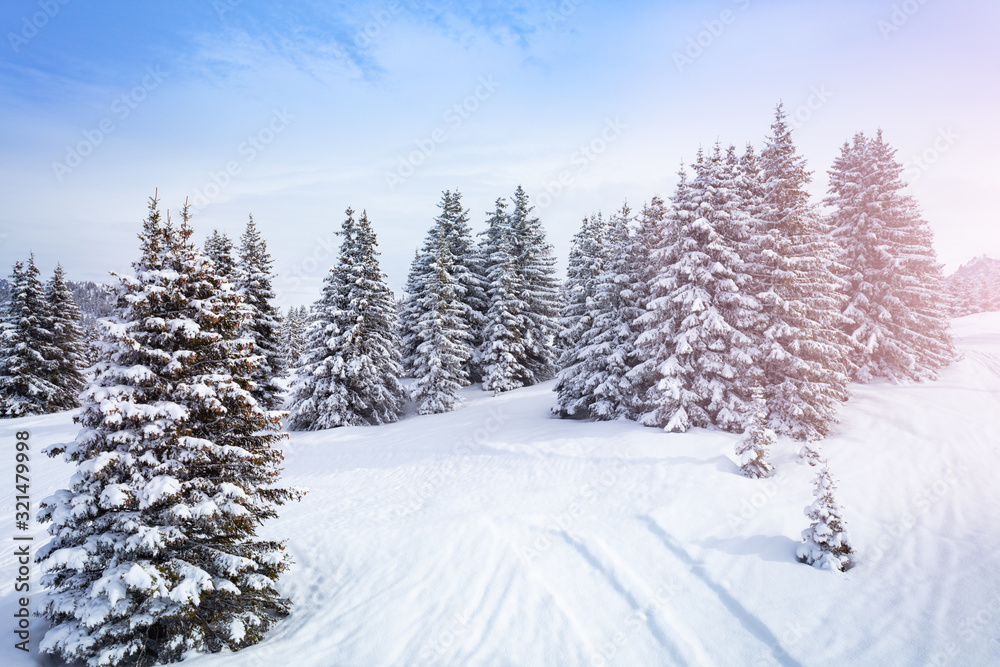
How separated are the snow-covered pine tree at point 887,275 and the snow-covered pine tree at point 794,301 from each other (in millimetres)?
5066

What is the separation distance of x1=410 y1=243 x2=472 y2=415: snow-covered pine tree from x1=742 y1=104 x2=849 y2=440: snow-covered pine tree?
55.9 feet

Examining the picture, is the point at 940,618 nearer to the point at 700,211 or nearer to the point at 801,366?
the point at 801,366

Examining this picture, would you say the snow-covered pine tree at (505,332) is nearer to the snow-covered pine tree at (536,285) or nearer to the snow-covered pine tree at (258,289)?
the snow-covered pine tree at (536,285)

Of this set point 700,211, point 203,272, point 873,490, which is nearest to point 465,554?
point 203,272

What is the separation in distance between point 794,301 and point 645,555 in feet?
37.1

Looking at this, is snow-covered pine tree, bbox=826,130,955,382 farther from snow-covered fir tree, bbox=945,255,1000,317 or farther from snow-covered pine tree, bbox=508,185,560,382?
snow-covered fir tree, bbox=945,255,1000,317

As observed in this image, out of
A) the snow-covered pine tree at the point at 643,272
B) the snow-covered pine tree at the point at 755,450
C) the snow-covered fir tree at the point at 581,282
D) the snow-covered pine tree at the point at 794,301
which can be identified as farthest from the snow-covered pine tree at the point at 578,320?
the snow-covered pine tree at the point at 755,450

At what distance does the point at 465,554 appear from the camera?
11.7 m

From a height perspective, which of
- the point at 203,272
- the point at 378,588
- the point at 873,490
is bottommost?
the point at 378,588

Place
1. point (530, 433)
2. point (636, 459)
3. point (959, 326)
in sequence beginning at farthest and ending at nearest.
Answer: point (959, 326), point (530, 433), point (636, 459)

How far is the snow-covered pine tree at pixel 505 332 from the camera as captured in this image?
3103cm

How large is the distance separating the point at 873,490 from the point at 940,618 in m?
5.19

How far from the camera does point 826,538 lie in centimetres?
993

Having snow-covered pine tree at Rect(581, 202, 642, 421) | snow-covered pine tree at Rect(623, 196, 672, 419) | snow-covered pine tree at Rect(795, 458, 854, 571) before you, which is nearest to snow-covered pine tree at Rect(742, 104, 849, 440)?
snow-covered pine tree at Rect(623, 196, 672, 419)
